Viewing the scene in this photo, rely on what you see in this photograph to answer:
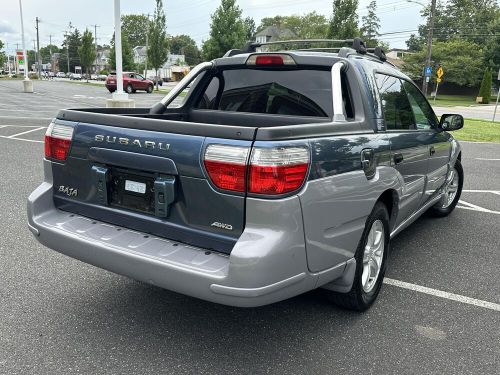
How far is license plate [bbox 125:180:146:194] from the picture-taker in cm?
283

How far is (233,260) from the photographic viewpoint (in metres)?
2.40

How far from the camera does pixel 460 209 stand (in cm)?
647

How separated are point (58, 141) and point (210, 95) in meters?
1.50

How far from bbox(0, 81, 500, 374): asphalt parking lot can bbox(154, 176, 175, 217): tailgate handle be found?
0.86 metres

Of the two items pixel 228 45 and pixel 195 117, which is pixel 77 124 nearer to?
pixel 195 117

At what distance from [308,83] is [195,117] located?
3.63 ft

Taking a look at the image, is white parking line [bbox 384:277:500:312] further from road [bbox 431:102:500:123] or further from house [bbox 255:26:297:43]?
house [bbox 255:26:297:43]

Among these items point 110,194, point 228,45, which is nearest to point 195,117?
point 110,194

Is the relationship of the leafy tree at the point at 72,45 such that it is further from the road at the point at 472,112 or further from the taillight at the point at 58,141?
the taillight at the point at 58,141

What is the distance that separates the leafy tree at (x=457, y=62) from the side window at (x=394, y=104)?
59834 millimetres

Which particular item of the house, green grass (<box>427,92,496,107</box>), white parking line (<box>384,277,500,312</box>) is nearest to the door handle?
white parking line (<box>384,277,500,312</box>)

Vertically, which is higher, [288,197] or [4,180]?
[288,197]

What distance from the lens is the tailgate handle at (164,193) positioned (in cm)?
266

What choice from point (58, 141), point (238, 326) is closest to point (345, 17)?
point (58, 141)
